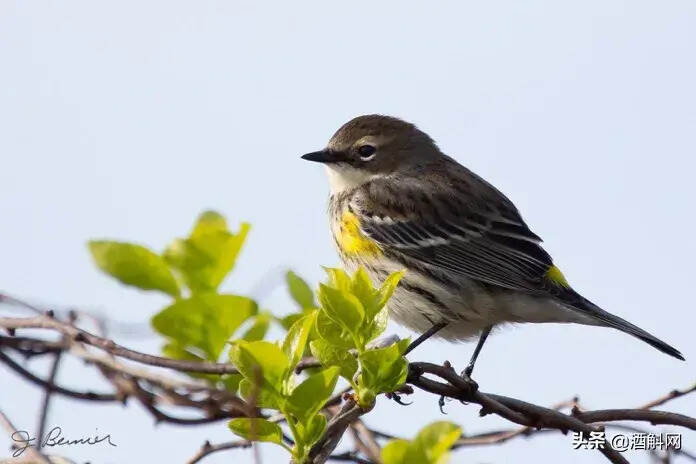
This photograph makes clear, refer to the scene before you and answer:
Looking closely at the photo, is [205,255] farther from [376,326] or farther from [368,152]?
[368,152]

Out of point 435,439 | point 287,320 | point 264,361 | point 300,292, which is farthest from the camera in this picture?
point 300,292

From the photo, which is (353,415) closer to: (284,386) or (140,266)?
(284,386)

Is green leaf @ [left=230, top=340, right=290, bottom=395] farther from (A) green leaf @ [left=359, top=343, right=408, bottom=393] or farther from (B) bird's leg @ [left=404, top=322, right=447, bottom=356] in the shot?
(B) bird's leg @ [left=404, top=322, right=447, bottom=356]

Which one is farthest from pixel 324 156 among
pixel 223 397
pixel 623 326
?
pixel 223 397

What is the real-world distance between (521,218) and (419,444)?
5.02 metres

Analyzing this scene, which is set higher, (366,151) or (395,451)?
(366,151)

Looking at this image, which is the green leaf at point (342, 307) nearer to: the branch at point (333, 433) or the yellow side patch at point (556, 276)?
the branch at point (333, 433)

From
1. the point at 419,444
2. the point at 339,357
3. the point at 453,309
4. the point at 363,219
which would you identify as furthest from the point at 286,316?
the point at 363,219

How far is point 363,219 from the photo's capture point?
6.49m

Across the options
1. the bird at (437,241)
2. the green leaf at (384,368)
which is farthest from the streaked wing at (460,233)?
the green leaf at (384,368)

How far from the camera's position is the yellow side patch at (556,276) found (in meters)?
6.19

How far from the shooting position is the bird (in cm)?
595

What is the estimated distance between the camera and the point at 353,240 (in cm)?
635

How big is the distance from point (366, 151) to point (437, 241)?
39.5 inches
